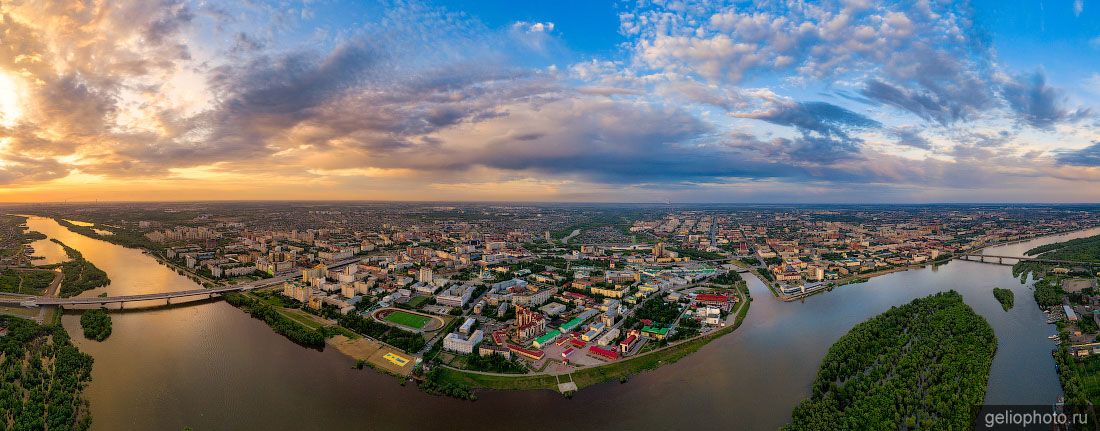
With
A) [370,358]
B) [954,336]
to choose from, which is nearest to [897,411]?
[954,336]

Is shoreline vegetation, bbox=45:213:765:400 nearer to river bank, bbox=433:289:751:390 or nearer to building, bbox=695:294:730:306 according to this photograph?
river bank, bbox=433:289:751:390

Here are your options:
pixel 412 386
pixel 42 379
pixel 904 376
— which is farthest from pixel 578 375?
pixel 42 379

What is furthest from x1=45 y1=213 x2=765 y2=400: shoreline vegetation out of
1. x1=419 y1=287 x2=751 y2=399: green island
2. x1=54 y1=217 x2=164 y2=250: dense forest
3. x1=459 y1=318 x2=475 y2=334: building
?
x1=54 y1=217 x2=164 y2=250: dense forest

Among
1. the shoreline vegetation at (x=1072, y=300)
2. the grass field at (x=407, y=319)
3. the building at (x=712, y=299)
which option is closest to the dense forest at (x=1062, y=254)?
the shoreline vegetation at (x=1072, y=300)

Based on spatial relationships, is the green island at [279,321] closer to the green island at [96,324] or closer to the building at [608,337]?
the green island at [96,324]

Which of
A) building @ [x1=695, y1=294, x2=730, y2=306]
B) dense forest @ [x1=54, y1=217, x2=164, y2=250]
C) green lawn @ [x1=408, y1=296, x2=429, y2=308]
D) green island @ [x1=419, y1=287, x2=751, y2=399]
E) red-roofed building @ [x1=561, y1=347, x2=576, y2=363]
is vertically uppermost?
dense forest @ [x1=54, y1=217, x2=164, y2=250]

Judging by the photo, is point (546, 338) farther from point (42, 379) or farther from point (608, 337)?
point (42, 379)
